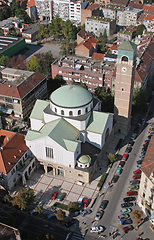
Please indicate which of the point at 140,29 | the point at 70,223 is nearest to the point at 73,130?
the point at 70,223

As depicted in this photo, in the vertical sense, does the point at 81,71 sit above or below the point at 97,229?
above

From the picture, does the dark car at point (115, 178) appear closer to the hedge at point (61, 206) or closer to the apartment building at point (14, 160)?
the hedge at point (61, 206)

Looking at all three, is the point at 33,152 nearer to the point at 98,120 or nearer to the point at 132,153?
the point at 98,120

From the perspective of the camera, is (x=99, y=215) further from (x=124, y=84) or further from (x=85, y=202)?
(x=124, y=84)

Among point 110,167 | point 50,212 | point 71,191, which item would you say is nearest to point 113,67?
point 110,167

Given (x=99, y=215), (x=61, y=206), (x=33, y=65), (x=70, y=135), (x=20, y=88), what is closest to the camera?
(x=99, y=215)
